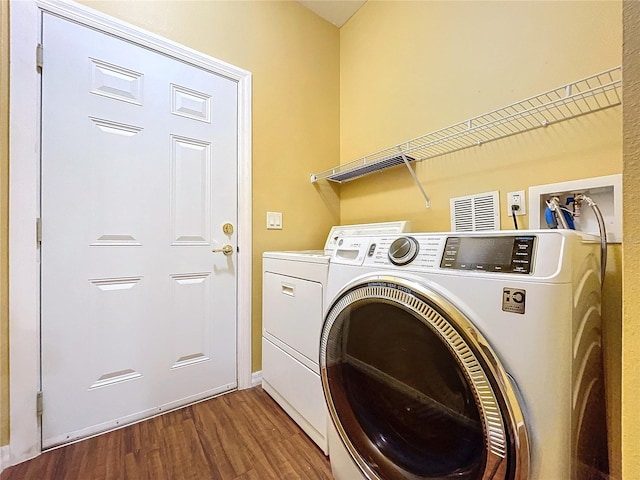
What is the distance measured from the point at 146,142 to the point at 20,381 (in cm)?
114

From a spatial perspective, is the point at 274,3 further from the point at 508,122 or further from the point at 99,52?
the point at 508,122

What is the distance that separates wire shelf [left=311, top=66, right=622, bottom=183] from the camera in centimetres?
88

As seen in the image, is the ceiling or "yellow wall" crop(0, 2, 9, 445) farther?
the ceiling

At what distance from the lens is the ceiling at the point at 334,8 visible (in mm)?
1868

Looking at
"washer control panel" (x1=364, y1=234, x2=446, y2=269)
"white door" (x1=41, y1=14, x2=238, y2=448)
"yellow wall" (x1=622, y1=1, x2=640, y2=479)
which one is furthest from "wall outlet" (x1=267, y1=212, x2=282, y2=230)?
"yellow wall" (x1=622, y1=1, x2=640, y2=479)

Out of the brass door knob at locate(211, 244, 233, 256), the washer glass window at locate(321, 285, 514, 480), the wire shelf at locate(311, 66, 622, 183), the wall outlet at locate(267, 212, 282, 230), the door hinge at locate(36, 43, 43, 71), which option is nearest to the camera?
the washer glass window at locate(321, 285, 514, 480)

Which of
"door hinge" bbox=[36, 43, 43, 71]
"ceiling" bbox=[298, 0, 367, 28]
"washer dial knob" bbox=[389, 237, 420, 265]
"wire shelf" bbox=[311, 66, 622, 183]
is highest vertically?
"ceiling" bbox=[298, 0, 367, 28]

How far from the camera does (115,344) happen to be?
1294mm

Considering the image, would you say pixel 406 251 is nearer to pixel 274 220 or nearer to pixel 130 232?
pixel 274 220

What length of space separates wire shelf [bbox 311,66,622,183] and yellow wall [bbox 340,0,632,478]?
0.04 metres

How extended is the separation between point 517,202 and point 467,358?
84 cm

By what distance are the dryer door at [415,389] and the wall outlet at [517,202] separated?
0.75 m

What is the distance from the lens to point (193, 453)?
113 cm

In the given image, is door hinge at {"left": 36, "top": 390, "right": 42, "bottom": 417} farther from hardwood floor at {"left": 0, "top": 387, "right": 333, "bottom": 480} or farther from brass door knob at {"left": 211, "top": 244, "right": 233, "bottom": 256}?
brass door knob at {"left": 211, "top": 244, "right": 233, "bottom": 256}
